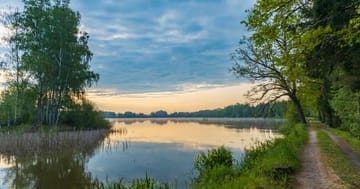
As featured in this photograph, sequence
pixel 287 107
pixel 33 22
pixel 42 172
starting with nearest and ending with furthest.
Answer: pixel 42 172
pixel 33 22
pixel 287 107

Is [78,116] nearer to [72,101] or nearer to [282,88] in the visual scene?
[72,101]

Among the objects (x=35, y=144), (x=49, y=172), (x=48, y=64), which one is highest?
(x=48, y=64)

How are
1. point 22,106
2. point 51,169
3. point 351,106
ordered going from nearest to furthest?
point 51,169, point 351,106, point 22,106

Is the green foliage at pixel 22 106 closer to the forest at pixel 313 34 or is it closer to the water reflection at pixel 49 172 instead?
the water reflection at pixel 49 172

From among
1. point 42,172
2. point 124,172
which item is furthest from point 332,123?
Answer: point 42,172

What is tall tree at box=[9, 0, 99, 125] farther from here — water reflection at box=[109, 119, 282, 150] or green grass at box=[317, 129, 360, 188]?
green grass at box=[317, 129, 360, 188]

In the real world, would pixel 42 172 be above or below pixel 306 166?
below

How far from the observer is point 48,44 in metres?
21.7

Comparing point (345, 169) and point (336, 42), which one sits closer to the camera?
point (345, 169)

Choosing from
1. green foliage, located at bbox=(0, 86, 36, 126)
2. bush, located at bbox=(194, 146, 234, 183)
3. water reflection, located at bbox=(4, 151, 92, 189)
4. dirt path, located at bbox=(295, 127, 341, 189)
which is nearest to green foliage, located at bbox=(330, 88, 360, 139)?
dirt path, located at bbox=(295, 127, 341, 189)

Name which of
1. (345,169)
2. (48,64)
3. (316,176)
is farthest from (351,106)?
(48,64)

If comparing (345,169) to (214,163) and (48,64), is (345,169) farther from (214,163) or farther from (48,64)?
(48,64)

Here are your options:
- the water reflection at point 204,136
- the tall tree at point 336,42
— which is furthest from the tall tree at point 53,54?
the tall tree at point 336,42

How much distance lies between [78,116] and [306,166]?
1001 inches
